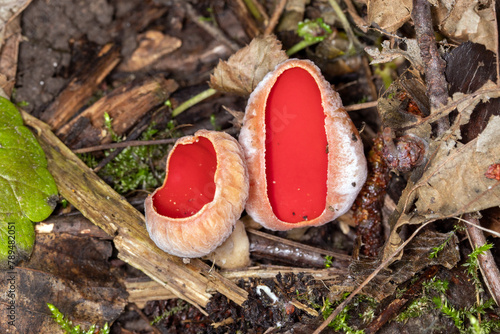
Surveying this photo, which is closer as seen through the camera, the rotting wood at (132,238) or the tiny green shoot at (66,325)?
the tiny green shoot at (66,325)

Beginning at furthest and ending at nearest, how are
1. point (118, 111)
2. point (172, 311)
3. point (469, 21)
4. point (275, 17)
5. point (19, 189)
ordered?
1. point (275, 17)
2. point (118, 111)
3. point (172, 311)
4. point (19, 189)
5. point (469, 21)

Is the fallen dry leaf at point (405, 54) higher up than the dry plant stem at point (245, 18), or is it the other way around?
the dry plant stem at point (245, 18)

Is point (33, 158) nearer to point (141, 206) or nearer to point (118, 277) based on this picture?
point (141, 206)

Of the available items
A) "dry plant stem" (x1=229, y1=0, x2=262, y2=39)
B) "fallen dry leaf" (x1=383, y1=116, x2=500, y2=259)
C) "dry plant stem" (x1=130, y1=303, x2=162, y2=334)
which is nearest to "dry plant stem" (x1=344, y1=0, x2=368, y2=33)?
"dry plant stem" (x1=229, y1=0, x2=262, y2=39)

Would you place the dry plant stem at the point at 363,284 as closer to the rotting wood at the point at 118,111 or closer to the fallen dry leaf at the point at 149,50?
the rotting wood at the point at 118,111

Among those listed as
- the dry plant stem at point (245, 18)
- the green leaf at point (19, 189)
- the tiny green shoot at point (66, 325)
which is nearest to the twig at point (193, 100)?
the dry plant stem at point (245, 18)

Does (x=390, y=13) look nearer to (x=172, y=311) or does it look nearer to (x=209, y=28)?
(x=209, y=28)

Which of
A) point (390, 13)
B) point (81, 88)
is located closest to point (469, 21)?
point (390, 13)

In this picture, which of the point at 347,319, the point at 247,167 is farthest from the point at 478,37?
the point at 347,319
